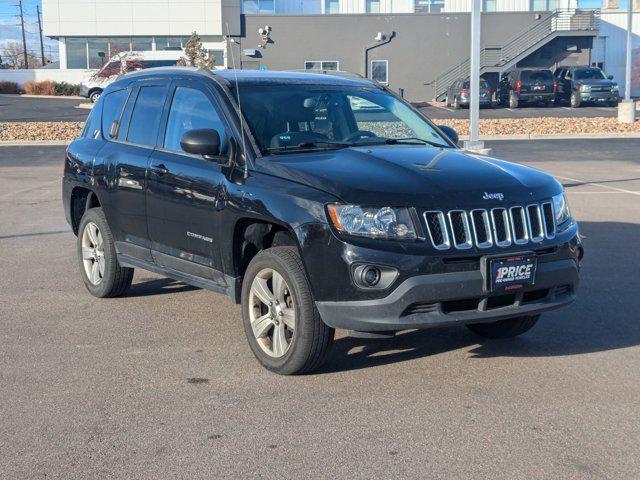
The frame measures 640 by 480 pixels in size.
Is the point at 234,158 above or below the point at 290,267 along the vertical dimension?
above

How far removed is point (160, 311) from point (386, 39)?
49782 mm

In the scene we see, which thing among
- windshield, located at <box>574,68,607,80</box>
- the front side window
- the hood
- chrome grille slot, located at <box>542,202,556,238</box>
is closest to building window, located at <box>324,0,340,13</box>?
windshield, located at <box>574,68,607,80</box>

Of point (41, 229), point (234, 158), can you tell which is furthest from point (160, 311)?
point (41, 229)

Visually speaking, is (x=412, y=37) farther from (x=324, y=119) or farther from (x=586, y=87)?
(x=324, y=119)

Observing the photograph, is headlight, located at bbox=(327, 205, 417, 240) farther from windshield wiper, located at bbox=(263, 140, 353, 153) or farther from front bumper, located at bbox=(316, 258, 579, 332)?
windshield wiper, located at bbox=(263, 140, 353, 153)

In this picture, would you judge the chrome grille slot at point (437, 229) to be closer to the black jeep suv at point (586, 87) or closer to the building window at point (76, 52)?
the black jeep suv at point (586, 87)

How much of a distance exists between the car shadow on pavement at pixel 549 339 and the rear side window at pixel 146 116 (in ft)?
7.23

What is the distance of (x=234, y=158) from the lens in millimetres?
5965

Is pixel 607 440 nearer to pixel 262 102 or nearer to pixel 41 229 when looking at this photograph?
pixel 262 102

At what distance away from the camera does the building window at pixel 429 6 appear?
58594 millimetres

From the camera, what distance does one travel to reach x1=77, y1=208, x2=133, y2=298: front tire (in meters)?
7.50

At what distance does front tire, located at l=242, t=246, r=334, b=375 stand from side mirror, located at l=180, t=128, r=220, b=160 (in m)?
0.83

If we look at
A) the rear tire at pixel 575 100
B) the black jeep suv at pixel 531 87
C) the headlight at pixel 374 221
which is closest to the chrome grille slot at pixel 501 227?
→ the headlight at pixel 374 221

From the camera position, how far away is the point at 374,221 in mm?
5129
